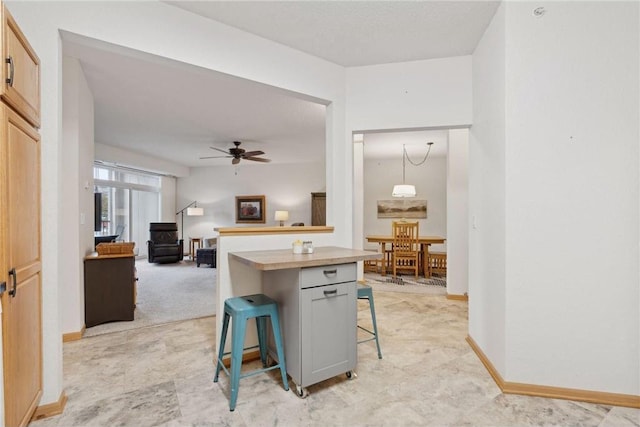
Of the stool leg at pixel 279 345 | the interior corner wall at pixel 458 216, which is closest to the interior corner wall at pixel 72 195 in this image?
the stool leg at pixel 279 345

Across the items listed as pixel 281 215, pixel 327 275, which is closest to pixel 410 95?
pixel 327 275

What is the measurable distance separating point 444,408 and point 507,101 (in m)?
1.90

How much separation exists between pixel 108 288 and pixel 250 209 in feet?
17.3

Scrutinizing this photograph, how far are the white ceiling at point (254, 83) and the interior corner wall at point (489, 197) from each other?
0.30 metres

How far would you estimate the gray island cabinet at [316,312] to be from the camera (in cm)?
186

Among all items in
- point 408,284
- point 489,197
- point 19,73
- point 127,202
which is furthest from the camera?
point 127,202

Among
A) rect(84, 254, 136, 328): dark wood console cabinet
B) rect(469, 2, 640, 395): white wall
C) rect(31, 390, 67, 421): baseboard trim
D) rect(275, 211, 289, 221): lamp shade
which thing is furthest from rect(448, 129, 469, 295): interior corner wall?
rect(275, 211, 289, 221): lamp shade

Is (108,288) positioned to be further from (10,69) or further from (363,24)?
(363,24)

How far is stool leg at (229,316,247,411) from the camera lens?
1.81m

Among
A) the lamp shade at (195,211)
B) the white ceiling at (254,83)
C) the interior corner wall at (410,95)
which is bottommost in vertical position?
the lamp shade at (195,211)

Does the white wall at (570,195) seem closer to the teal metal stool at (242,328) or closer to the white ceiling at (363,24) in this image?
the white ceiling at (363,24)

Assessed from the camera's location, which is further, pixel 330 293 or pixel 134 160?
pixel 134 160

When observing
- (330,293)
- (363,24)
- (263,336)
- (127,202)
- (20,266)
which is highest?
(363,24)

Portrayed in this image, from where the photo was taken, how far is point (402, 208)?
7.38 m
